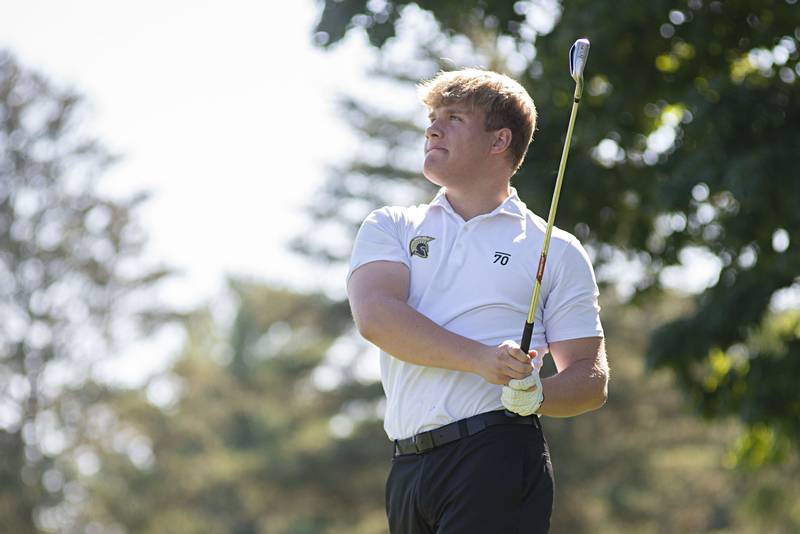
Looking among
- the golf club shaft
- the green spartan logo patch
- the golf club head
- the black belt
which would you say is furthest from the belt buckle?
the golf club head

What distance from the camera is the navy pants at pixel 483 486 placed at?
3.48 metres

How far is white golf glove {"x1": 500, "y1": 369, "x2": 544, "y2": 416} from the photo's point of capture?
3322 mm

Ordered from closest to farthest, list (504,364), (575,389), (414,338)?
(504,364) → (414,338) → (575,389)

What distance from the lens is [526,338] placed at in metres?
3.38

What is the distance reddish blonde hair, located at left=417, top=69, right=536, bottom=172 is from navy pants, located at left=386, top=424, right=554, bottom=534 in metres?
0.84

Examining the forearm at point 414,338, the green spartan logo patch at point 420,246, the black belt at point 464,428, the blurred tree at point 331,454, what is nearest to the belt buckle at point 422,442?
the black belt at point 464,428

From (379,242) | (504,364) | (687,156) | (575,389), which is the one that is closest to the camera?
(504,364)

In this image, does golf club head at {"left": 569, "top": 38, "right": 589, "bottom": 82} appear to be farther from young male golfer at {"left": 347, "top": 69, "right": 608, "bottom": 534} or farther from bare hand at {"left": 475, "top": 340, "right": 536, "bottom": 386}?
bare hand at {"left": 475, "top": 340, "right": 536, "bottom": 386}

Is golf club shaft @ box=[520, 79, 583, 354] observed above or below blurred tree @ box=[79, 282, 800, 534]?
above

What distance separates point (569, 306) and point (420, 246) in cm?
44

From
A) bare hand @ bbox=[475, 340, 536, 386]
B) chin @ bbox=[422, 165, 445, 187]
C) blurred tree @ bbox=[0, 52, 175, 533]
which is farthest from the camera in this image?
blurred tree @ bbox=[0, 52, 175, 533]

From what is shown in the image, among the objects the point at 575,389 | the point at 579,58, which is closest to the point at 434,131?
the point at 579,58

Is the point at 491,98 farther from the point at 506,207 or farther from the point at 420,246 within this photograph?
the point at 420,246

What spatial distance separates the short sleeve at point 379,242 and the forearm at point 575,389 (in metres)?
0.52
